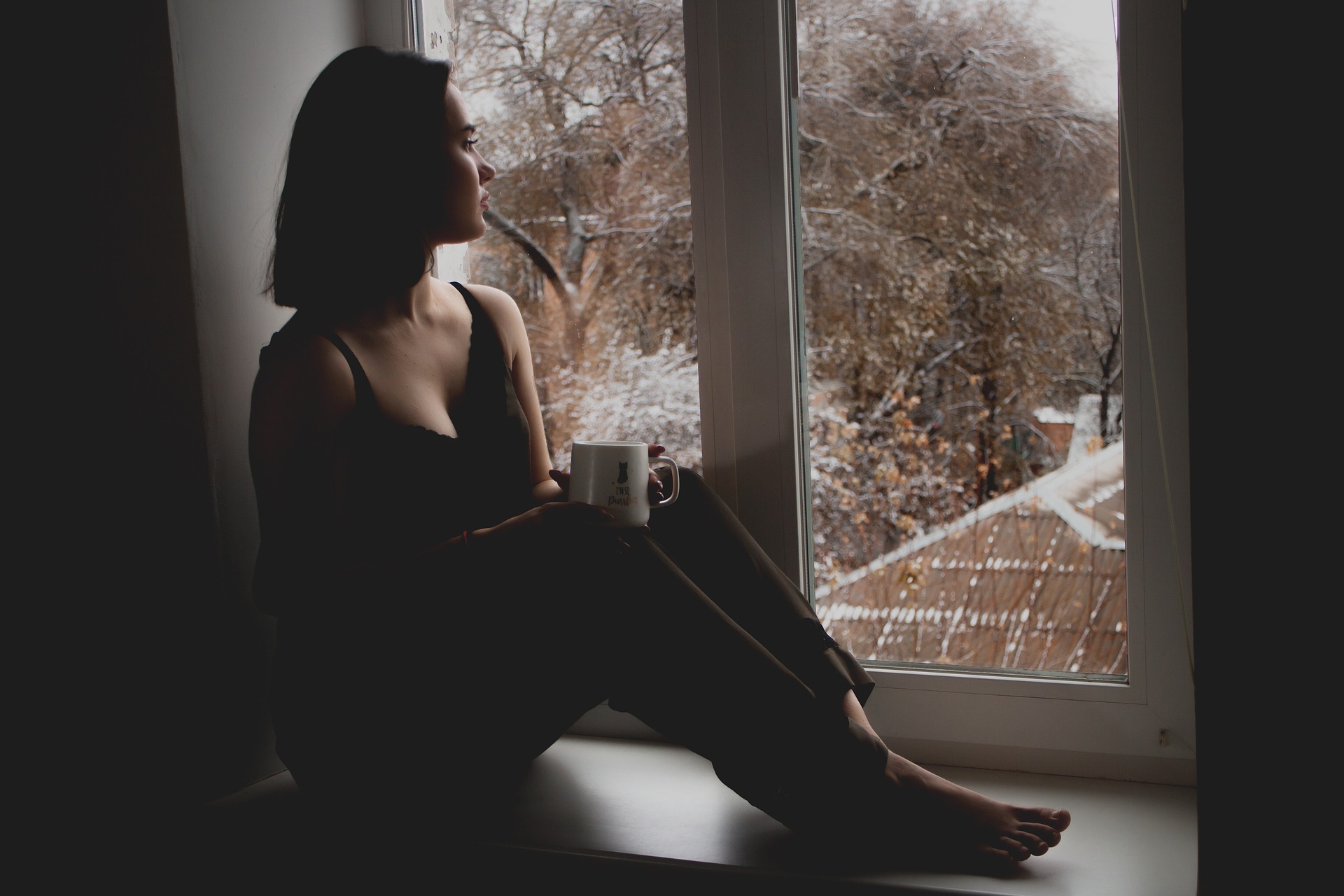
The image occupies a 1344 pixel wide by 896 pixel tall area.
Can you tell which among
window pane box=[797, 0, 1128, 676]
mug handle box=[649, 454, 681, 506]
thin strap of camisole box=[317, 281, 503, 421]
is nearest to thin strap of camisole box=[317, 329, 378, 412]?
thin strap of camisole box=[317, 281, 503, 421]

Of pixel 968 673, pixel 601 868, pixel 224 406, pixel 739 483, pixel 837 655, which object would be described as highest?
pixel 224 406

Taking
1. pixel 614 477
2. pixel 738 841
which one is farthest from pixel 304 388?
pixel 738 841

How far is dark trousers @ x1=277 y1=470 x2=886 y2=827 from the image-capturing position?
3.41ft

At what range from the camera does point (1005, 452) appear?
4.22 ft

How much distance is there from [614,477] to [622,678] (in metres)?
0.23

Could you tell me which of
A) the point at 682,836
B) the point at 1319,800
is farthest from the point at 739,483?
the point at 1319,800

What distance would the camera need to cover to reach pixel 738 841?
3.71 ft

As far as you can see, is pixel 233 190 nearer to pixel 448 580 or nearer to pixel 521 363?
pixel 521 363

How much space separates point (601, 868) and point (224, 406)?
2.61 ft

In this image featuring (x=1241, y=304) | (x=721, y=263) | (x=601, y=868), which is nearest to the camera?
(x=1241, y=304)

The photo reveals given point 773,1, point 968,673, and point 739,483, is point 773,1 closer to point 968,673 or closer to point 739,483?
point 739,483

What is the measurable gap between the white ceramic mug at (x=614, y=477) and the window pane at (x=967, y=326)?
39cm

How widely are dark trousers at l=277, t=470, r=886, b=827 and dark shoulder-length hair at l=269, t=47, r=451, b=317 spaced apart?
0.44m

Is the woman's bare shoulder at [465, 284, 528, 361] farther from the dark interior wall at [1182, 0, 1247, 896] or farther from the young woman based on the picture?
the dark interior wall at [1182, 0, 1247, 896]
